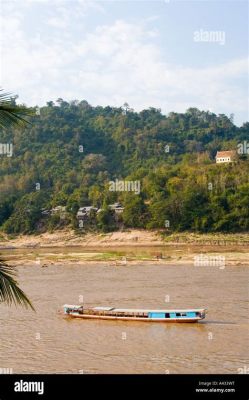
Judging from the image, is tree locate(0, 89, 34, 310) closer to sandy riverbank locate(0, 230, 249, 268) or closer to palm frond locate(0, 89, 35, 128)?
palm frond locate(0, 89, 35, 128)

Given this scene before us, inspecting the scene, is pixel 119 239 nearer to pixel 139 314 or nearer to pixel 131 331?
pixel 139 314

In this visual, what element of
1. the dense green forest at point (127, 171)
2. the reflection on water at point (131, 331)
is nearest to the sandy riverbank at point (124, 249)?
the dense green forest at point (127, 171)

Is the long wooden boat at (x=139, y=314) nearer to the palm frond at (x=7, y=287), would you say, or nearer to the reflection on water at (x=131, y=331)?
the reflection on water at (x=131, y=331)

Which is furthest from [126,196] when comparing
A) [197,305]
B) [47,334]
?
[47,334]

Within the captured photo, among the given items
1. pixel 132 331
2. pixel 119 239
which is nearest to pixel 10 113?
pixel 132 331

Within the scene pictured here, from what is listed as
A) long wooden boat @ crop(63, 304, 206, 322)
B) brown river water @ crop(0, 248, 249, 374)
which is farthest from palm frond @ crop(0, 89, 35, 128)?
long wooden boat @ crop(63, 304, 206, 322)
